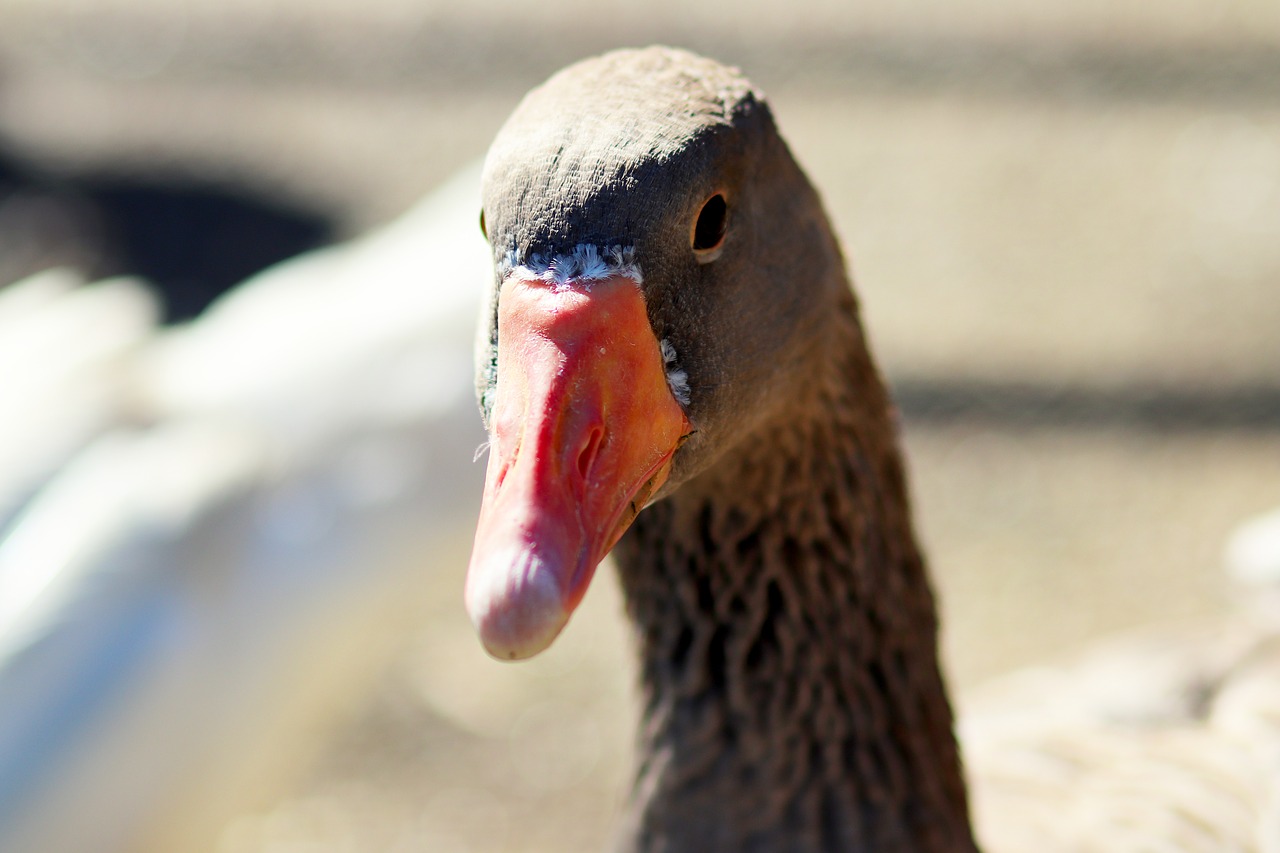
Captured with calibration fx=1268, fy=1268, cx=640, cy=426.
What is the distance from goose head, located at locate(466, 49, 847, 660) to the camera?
1.10 metres

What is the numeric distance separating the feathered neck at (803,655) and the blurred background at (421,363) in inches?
29.8

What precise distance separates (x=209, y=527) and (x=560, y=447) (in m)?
1.49

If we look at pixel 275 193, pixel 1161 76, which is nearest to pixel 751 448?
pixel 275 193

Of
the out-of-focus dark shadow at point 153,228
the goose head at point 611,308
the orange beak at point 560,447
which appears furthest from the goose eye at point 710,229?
the out-of-focus dark shadow at point 153,228

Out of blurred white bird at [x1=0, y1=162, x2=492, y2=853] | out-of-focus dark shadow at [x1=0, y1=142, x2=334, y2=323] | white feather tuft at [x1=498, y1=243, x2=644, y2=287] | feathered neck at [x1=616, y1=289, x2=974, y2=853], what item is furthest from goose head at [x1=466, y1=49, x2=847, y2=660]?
out-of-focus dark shadow at [x1=0, y1=142, x2=334, y2=323]

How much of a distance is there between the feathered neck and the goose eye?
0.32m

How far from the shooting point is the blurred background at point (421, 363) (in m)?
2.36

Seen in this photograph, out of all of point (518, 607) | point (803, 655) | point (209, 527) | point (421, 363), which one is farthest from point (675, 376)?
point (421, 363)

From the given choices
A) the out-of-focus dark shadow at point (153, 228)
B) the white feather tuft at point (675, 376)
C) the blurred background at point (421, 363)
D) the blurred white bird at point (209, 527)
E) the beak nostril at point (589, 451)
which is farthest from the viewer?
the out-of-focus dark shadow at point (153, 228)

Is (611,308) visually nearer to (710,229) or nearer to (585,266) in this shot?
(585,266)

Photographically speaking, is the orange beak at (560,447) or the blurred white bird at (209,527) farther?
the blurred white bird at (209,527)

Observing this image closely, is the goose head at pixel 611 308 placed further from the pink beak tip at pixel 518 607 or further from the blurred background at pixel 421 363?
the blurred background at pixel 421 363

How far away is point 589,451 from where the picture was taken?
117cm

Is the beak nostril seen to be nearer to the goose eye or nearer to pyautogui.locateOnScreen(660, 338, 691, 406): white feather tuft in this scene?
pyautogui.locateOnScreen(660, 338, 691, 406): white feather tuft
